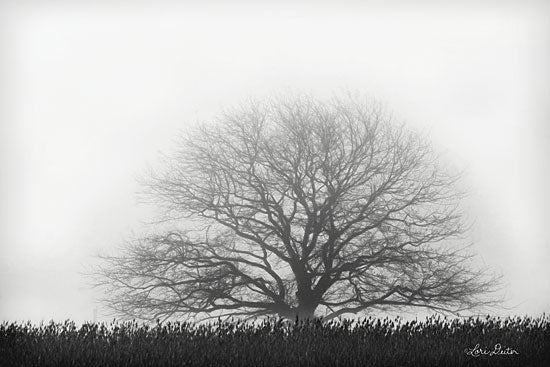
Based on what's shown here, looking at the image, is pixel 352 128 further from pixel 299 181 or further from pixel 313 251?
pixel 313 251

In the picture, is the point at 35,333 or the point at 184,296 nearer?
the point at 35,333

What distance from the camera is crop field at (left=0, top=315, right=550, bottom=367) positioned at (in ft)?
33.4

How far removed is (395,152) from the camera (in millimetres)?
20750

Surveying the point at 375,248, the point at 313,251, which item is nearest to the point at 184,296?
the point at 313,251

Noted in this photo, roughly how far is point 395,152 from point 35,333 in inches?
502
